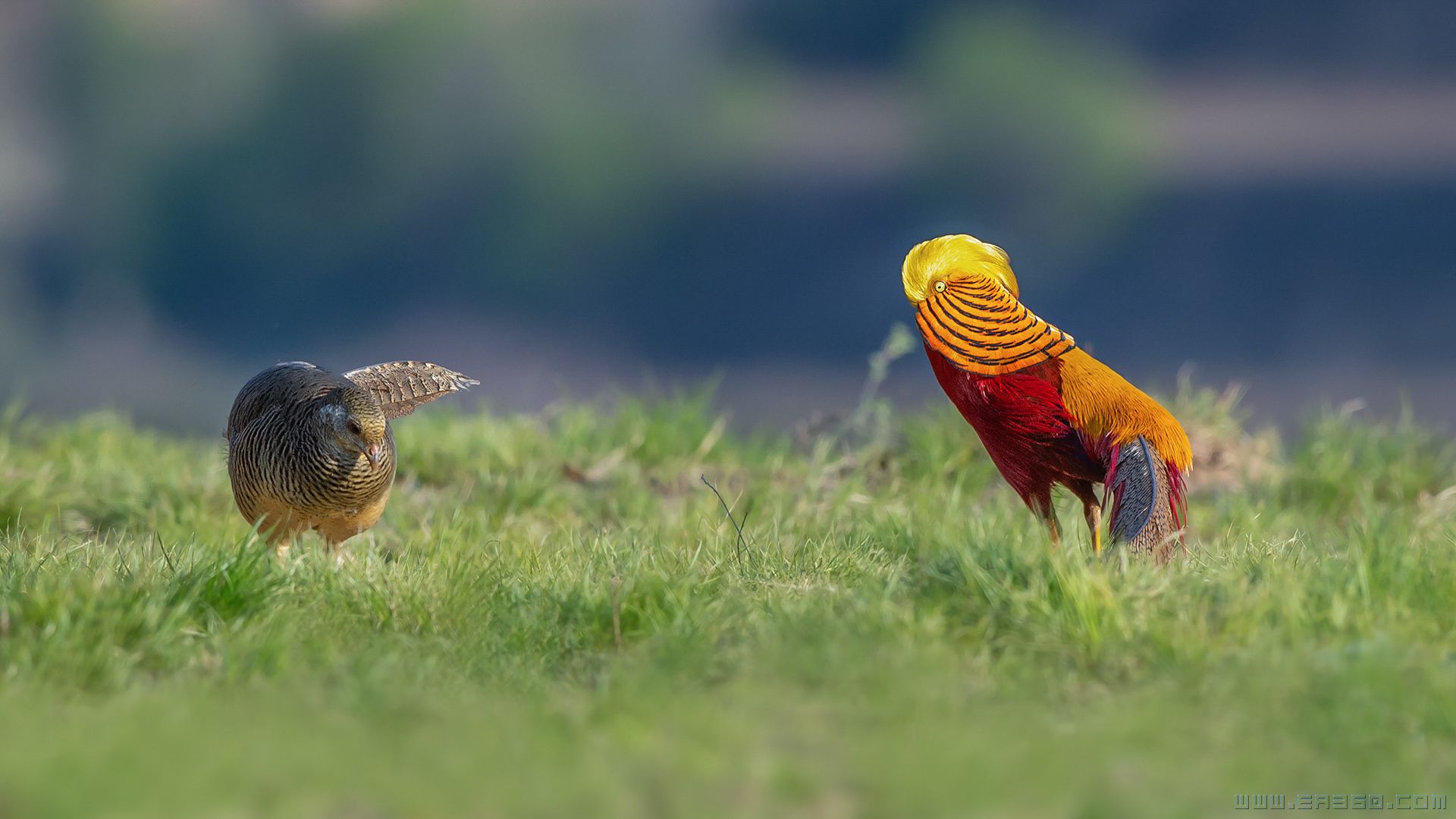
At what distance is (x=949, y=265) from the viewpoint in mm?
3682

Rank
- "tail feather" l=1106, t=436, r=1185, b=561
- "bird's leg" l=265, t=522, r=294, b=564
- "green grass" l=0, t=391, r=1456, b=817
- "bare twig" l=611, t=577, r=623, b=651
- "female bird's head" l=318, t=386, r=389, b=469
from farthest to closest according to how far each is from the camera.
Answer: "bird's leg" l=265, t=522, r=294, b=564 < "female bird's head" l=318, t=386, r=389, b=469 < "tail feather" l=1106, t=436, r=1185, b=561 < "bare twig" l=611, t=577, r=623, b=651 < "green grass" l=0, t=391, r=1456, b=817

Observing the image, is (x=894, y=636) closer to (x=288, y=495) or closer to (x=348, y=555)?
(x=348, y=555)

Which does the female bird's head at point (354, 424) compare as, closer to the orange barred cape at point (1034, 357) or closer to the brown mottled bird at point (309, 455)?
the brown mottled bird at point (309, 455)

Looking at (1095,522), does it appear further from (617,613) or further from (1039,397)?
(617,613)

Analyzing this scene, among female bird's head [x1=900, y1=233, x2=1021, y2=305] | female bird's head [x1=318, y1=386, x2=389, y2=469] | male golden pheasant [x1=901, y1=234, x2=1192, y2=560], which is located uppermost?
female bird's head [x1=900, y1=233, x2=1021, y2=305]

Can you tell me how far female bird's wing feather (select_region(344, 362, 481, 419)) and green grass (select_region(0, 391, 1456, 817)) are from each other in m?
0.56

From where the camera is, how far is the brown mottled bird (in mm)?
3930

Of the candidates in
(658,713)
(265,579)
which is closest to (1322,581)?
(658,713)

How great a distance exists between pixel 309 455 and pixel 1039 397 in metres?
2.12

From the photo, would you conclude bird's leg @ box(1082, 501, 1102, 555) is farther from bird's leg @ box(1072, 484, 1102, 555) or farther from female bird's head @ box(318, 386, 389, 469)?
female bird's head @ box(318, 386, 389, 469)

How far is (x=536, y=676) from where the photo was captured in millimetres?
2914

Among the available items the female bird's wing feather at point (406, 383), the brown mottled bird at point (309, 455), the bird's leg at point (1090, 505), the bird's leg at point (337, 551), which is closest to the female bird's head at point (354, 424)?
the brown mottled bird at point (309, 455)

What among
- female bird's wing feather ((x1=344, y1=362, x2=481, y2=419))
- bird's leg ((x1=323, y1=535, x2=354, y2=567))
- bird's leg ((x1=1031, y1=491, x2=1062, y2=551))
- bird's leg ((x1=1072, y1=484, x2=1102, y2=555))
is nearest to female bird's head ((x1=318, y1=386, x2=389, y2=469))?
bird's leg ((x1=323, y1=535, x2=354, y2=567))

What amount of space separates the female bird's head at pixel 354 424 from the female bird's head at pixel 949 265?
1.63 m
